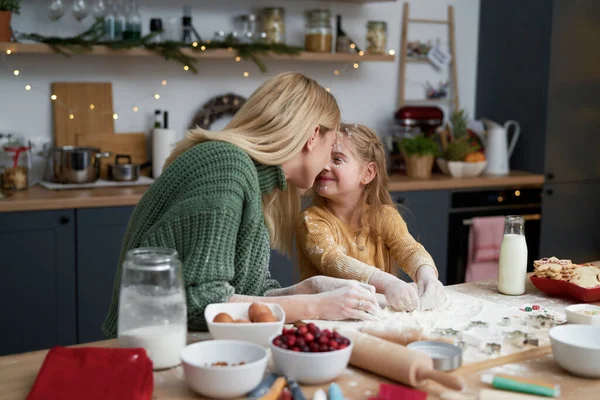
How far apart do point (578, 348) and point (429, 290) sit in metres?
0.60

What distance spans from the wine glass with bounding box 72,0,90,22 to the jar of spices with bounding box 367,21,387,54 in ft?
5.00

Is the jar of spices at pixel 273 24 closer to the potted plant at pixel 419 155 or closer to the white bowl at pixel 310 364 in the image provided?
the potted plant at pixel 419 155

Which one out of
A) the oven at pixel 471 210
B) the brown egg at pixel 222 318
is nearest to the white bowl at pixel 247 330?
the brown egg at pixel 222 318

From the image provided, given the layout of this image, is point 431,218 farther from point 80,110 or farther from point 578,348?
point 578,348

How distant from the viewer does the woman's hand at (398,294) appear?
75.6 inches

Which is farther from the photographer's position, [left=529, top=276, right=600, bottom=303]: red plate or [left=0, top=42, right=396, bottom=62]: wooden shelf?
[left=0, top=42, right=396, bottom=62]: wooden shelf

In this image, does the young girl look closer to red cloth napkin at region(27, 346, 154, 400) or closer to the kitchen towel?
red cloth napkin at region(27, 346, 154, 400)

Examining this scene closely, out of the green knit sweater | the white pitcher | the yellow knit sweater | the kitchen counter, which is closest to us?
the green knit sweater

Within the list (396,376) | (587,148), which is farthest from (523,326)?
(587,148)

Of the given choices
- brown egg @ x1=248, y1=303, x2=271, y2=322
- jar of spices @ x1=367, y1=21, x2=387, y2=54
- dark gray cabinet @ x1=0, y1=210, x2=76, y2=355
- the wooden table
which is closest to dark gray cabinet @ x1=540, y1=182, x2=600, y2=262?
jar of spices @ x1=367, y1=21, x2=387, y2=54

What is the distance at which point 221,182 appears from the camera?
1.74 meters

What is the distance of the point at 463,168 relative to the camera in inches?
169

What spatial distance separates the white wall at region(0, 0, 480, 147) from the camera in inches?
146

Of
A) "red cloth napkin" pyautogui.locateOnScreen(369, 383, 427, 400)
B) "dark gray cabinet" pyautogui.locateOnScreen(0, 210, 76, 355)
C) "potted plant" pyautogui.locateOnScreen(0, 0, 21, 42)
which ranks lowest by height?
"dark gray cabinet" pyautogui.locateOnScreen(0, 210, 76, 355)
